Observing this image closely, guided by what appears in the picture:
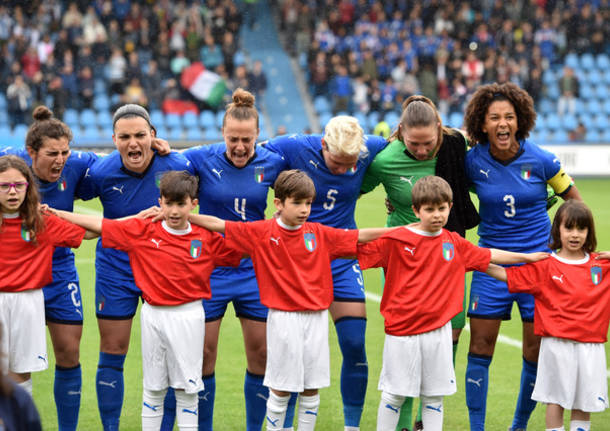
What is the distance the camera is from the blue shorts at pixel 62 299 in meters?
4.95

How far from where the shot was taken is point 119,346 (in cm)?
500

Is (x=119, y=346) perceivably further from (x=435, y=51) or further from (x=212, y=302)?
(x=435, y=51)

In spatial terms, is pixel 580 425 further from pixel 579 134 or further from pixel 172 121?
pixel 579 134

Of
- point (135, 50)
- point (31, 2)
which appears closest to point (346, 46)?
point (135, 50)

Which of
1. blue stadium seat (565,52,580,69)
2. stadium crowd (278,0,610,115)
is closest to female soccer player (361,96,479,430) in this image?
stadium crowd (278,0,610,115)

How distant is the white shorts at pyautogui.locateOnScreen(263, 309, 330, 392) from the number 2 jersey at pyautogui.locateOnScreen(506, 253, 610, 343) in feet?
3.92

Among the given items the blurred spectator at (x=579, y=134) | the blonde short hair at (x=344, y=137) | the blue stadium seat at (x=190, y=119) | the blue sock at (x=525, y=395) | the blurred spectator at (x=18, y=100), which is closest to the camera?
the blonde short hair at (x=344, y=137)

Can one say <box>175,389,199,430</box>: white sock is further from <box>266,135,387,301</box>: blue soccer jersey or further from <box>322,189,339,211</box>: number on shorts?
<box>322,189,339,211</box>: number on shorts

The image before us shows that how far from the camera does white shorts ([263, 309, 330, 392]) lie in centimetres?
462

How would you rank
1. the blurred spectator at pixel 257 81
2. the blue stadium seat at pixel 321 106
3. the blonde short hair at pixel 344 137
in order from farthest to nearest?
the blue stadium seat at pixel 321 106, the blurred spectator at pixel 257 81, the blonde short hair at pixel 344 137

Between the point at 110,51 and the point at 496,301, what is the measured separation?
763 inches

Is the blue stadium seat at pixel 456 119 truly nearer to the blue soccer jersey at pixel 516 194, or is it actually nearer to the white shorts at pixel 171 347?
the blue soccer jersey at pixel 516 194

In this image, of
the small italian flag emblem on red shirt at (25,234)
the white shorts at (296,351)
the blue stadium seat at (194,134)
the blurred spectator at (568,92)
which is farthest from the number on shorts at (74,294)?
the blurred spectator at (568,92)

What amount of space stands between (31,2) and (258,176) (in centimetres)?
2076
